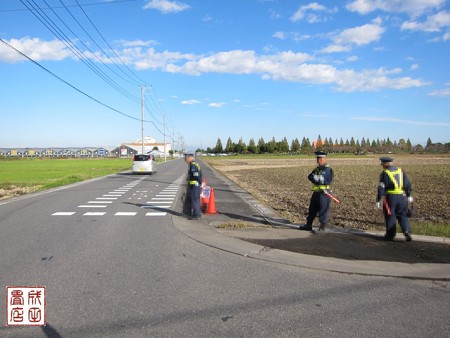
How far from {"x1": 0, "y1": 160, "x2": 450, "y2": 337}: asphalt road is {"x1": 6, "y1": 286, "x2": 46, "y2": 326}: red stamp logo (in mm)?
854

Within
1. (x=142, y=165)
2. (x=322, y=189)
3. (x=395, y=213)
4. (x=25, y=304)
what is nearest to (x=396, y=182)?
(x=395, y=213)

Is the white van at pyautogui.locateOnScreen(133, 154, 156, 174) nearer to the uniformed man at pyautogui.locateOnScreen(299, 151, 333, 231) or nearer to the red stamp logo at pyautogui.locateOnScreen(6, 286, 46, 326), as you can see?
the uniformed man at pyautogui.locateOnScreen(299, 151, 333, 231)

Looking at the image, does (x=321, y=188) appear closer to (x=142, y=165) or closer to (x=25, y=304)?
(x=25, y=304)

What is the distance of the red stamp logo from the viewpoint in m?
2.74

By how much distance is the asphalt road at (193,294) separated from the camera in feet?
12.1

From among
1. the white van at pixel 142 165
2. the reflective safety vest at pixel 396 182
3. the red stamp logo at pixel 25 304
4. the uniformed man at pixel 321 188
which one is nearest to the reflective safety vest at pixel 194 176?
the uniformed man at pixel 321 188

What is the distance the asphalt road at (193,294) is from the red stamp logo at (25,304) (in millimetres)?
854

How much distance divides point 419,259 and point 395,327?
2872 mm

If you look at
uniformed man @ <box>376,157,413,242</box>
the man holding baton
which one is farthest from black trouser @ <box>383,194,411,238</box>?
the man holding baton

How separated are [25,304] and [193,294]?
2.19 metres

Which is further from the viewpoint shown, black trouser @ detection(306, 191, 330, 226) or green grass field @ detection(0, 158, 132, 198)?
green grass field @ detection(0, 158, 132, 198)

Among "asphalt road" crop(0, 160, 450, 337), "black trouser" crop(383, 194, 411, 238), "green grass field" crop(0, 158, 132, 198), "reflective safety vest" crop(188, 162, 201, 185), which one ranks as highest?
"reflective safety vest" crop(188, 162, 201, 185)

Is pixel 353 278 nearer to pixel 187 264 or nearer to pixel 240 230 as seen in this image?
pixel 187 264

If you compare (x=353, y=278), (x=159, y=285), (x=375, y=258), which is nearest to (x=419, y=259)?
(x=375, y=258)
